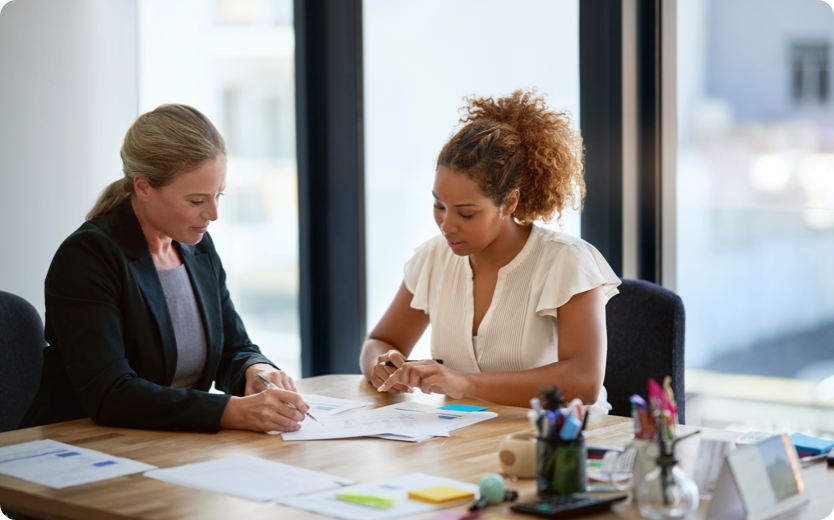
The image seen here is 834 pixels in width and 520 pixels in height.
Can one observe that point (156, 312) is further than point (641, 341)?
No

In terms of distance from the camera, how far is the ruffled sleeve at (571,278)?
205cm

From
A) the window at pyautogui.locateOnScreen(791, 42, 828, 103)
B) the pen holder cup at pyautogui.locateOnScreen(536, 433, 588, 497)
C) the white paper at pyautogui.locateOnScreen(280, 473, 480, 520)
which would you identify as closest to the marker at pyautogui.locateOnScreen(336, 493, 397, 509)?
the white paper at pyautogui.locateOnScreen(280, 473, 480, 520)

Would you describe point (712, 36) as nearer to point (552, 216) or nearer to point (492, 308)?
point (552, 216)

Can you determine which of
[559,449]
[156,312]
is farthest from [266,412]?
[559,449]

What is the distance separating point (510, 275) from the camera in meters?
2.18

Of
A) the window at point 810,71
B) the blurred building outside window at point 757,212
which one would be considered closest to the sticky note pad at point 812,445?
the blurred building outside window at point 757,212

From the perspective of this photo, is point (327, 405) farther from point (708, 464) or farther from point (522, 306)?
point (708, 464)

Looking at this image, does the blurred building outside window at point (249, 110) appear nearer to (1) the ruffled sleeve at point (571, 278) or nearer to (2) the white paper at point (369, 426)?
(1) the ruffled sleeve at point (571, 278)

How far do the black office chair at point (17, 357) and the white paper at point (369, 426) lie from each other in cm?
94

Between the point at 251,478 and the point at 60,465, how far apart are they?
0.37 meters

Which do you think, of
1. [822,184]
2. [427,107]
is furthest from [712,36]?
[427,107]

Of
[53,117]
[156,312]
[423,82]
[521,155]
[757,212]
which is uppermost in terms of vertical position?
[423,82]

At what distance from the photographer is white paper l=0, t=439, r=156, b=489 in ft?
4.51

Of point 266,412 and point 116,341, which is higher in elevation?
point 116,341
